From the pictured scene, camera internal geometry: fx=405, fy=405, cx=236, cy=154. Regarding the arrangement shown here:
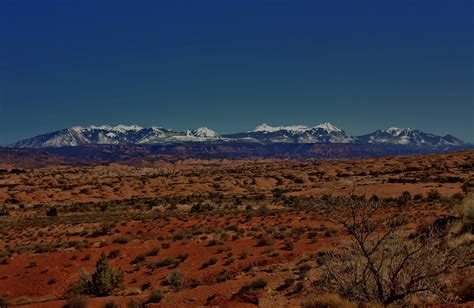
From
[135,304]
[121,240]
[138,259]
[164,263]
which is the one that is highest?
[135,304]

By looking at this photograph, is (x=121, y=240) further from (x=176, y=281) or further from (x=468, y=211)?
(x=468, y=211)

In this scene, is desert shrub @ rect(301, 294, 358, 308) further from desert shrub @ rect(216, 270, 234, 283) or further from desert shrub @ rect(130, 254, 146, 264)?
desert shrub @ rect(130, 254, 146, 264)

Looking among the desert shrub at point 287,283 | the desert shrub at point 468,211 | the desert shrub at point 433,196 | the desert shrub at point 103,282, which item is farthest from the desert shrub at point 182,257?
the desert shrub at point 433,196

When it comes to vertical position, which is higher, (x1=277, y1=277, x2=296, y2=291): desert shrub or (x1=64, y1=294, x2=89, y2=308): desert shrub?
(x1=277, y1=277, x2=296, y2=291): desert shrub

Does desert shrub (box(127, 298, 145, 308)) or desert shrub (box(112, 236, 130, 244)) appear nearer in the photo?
desert shrub (box(127, 298, 145, 308))

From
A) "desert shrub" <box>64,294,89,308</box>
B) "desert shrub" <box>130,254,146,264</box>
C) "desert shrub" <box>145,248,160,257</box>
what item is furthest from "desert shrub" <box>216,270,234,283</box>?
"desert shrub" <box>145,248,160,257</box>

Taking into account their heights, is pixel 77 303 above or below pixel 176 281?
above

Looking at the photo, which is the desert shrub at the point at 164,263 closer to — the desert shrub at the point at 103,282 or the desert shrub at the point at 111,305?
the desert shrub at the point at 103,282

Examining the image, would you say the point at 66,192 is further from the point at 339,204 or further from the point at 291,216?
the point at 339,204

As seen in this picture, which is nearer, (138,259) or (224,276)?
(224,276)

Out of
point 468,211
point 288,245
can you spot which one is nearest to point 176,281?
point 288,245

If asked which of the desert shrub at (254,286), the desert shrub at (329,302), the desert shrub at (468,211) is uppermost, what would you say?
the desert shrub at (468,211)

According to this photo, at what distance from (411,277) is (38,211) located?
56.7 m

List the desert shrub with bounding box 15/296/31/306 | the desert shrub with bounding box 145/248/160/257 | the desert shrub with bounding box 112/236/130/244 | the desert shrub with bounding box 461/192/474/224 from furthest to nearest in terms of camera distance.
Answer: the desert shrub with bounding box 112/236/130/244, the desert shrub with bounding box 145/248/160/257, the desert shrub with bounding box 461/192/474/224, the desert shrub with bounding box 15/296/31/306
